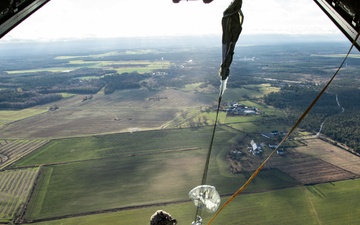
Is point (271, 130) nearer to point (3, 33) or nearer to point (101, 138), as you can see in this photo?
point (101, 138)

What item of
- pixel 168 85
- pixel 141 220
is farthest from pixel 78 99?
pixel 141 220

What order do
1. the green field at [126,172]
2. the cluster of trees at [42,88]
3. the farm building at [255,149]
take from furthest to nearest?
the cluster of trees at [42,88], the farm building at [255,149], the green field at [126,172]

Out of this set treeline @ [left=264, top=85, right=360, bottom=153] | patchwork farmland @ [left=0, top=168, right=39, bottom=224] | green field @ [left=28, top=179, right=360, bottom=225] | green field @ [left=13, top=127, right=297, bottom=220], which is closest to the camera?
green field @ [left=28, top=179, right=360, bottom=225]

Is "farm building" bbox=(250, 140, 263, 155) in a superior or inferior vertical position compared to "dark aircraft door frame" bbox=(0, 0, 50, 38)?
inferior

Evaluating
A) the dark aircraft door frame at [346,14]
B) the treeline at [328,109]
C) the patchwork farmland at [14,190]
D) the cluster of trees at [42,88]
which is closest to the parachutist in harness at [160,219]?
the dark aircraft door frame at [346,14]

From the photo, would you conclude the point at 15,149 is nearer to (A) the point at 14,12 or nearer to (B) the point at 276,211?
(B) the point at 276,211

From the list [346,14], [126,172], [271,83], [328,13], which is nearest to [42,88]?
[126,172]

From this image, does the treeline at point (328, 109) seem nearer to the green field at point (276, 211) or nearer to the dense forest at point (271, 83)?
the dense forest at point (271, 83)

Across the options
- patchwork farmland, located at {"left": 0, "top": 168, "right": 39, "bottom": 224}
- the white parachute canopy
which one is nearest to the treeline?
patchwork farmland, located at {"left": 0, "top": 168, "right": 39, "bottom": 224}

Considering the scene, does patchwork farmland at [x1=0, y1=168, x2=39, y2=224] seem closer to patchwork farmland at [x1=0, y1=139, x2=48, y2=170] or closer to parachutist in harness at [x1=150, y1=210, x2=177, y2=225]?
patchwork farmland at [x1=0, y1=139, x2=48, y2=170]
